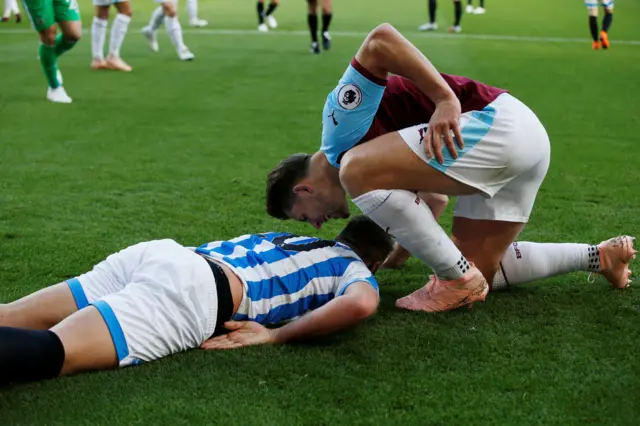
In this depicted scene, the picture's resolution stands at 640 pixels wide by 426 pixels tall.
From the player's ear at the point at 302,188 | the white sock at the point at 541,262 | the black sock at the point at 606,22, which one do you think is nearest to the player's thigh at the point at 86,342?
the player's ear at the point at 302,188

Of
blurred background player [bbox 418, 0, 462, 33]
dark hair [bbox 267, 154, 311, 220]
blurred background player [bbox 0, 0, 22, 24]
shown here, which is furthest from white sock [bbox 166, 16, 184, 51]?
dark hair [bbox 267, 154, 311, 220]

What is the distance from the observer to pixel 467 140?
7.87 ft

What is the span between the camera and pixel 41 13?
623cm

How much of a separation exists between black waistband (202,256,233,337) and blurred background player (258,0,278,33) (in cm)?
1059

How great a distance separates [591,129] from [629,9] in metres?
12.1

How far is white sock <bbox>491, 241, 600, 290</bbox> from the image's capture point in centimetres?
270

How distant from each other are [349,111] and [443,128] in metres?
0.28

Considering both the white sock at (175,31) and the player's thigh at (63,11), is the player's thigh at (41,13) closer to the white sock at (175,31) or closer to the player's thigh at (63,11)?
the player's thigh at (63,11)

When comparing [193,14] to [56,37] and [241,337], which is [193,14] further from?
[241,337]

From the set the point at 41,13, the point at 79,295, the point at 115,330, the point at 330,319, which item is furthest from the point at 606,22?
the point at 115,330

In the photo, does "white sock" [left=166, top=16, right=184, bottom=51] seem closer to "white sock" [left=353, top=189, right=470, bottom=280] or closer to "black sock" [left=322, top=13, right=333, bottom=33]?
"black sock" [left=322, top=13, right=333, bottom=33]

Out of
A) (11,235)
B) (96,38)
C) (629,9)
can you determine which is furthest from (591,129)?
(629,9)

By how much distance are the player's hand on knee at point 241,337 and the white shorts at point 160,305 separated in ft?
0.10

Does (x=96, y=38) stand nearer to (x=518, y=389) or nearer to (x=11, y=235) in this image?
(x=11, y=235)
